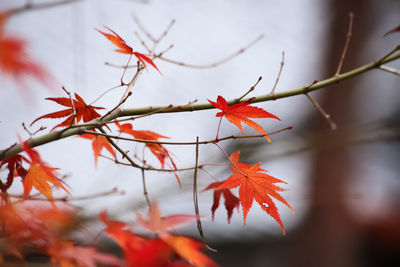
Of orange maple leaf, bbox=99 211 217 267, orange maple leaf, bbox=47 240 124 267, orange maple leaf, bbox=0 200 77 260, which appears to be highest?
orange maple leaf, bbox=99 211 217 267

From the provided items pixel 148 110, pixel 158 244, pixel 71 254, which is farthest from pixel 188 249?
pixel 148 110

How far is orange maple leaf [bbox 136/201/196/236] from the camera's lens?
48 centimetres

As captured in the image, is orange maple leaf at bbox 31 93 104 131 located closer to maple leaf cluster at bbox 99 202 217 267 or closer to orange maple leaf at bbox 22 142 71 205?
orange maple leaf at bbox 22 142 71 205

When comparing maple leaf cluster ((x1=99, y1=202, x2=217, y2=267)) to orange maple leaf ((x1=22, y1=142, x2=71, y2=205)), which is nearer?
maple leaf cluster ((x1=99, y1=202, x2=217, y2=267))

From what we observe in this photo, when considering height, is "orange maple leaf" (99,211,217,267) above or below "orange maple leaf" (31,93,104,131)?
below

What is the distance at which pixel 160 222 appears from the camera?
1.61 feet

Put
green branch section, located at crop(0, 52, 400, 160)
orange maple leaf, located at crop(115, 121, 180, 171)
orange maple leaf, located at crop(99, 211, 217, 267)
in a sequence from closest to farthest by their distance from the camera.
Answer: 1. orange maple leaf, located at crop(99, 211, 217, 267)
2. green branch section, located at crop(0, 52, 400, 160)
3. orange maple leaf, located at crop(115, 121, 180, 171)

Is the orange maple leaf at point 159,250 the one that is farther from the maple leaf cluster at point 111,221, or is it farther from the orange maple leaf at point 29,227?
the orange maple leaf at point 29,227

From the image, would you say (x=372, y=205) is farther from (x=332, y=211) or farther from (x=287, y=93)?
(x=287, y=93)

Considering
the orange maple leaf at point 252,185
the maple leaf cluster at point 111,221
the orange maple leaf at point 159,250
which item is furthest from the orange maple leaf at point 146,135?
the orange maple leaf at point 159,250

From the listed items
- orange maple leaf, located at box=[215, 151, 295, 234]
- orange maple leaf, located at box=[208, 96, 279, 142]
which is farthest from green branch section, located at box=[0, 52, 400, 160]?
orange maple leaf, located at box=[215, 151, 295, 234]

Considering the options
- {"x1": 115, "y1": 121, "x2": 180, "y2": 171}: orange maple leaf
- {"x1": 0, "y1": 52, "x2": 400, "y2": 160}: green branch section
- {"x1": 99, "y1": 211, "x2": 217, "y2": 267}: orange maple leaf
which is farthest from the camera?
{"x1": 115, "y1": 121, "x2": 180, "y2": 171}: orange maple leaf

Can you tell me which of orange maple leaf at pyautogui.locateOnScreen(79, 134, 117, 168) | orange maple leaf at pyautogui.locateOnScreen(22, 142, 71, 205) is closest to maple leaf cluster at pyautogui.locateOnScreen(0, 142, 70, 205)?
orange maple leaf at pyautogui.locateOnScreen(22, 142, 71, 205)

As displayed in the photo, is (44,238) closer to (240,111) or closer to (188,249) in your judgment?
(188,249)
